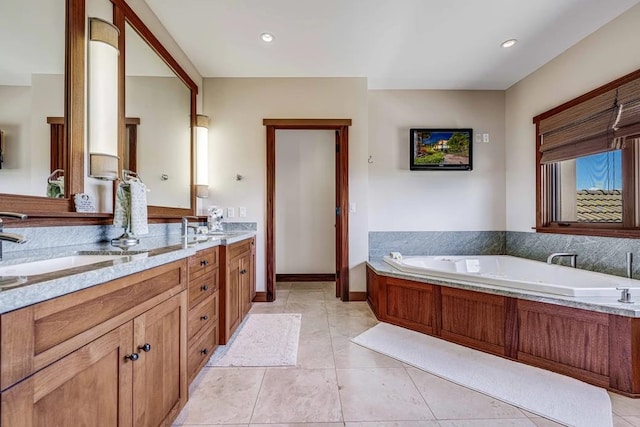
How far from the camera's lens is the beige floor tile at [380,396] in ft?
4.96

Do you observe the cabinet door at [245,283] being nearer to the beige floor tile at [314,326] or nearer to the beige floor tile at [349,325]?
the beige floor tile at [314,326]

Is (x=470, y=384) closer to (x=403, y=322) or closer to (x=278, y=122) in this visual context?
(x=403, y=322)

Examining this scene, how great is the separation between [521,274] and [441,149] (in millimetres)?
1652

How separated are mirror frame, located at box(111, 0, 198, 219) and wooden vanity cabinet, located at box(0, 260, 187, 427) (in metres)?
1.18

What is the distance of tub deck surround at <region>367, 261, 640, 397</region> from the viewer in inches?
64.5

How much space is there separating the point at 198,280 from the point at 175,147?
1.56 m

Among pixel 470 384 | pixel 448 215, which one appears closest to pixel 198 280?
pixel 470 384

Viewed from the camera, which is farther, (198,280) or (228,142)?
(228,142)

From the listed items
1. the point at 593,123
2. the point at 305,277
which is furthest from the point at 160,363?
the point at 593,123

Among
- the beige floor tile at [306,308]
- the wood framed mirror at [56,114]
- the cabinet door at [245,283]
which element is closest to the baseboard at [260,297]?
the beige floor tile at [306,308]

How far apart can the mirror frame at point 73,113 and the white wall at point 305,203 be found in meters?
3.01

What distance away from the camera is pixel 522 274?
3.03 m

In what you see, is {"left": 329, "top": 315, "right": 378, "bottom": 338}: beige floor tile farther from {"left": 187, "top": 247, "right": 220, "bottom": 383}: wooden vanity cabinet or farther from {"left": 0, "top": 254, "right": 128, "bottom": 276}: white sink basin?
{"left": 0, "top": 254, "right": 128, "bottom": 276}: white sink basin

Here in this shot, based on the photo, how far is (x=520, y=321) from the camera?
200 centimetres
